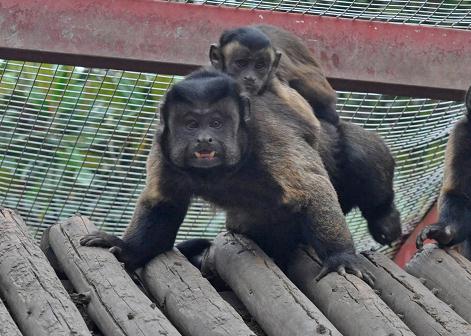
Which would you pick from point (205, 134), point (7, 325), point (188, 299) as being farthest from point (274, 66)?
point (7, 325)

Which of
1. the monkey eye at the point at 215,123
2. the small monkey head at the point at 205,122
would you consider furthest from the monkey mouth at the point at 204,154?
the monkey eye at the point at 215,123

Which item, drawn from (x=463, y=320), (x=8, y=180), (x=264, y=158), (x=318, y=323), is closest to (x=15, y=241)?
(x=264, y=158)

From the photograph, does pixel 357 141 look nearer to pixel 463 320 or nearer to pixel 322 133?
pixel 322 133

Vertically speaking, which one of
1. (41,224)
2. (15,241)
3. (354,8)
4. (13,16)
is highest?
(354,8)

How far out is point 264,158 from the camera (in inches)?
256

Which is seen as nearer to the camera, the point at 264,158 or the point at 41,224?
the point at 264,158

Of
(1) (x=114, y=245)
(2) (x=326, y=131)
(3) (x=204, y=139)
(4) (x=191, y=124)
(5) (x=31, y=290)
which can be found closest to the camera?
(5) (x=31, y=290)

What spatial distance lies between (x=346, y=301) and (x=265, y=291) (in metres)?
0.38

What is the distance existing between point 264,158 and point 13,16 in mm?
2008

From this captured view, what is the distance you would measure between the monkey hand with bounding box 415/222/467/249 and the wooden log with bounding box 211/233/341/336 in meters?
1.03

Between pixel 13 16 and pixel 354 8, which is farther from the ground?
pixel 354 8

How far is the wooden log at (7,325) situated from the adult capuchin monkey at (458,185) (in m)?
2.78

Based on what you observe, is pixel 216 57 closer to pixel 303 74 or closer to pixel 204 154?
pixel 303 74

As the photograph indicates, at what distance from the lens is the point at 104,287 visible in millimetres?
6016
